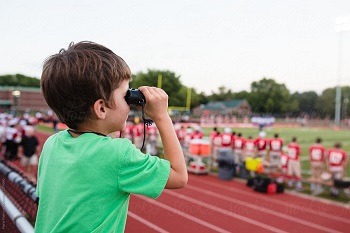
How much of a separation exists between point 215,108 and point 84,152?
263 ft

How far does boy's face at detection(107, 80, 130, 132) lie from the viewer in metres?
1.08

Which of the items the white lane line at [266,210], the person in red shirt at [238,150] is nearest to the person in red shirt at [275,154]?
the person in red shirt at [238,150]

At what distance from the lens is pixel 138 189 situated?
39.9 inches

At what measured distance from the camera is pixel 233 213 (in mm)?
7727

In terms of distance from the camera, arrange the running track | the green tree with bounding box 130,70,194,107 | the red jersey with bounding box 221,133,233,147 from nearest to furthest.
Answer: the green tree with bounding box 130,70,194,107 → the running track → the red jersey with bounding box 221,133,233,147

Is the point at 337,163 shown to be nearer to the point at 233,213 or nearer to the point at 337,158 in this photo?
the point at 337,158

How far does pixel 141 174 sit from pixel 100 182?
0.39 ft

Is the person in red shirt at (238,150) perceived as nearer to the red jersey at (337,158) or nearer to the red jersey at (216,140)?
the red jersey at (216,140)

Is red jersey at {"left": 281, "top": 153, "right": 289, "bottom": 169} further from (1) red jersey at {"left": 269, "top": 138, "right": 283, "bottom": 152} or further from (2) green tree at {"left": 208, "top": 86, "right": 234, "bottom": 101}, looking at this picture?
(2) green tree at {"left": 208, "top": 86, "right": 234, "bottom": 101}

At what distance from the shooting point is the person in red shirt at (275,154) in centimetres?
1291

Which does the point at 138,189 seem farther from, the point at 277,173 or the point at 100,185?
the point at 277,173

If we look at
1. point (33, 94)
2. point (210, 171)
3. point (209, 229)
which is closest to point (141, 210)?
point (209, 229)

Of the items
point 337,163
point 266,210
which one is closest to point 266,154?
point 337,163

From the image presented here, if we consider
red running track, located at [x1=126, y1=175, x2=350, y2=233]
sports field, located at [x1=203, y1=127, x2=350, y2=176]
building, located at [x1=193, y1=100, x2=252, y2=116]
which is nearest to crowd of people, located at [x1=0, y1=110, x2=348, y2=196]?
red running track, located at [x1=126, y1=175, x2=350, y2=233]
